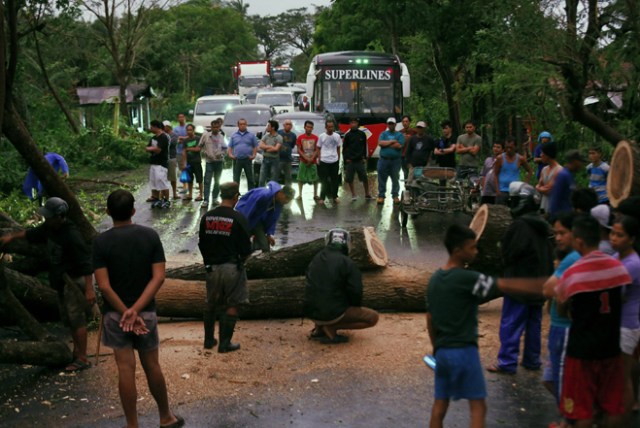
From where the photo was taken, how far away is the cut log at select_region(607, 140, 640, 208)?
375 inches

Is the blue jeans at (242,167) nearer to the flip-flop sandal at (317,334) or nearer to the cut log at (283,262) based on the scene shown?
the cut log at (283,262)

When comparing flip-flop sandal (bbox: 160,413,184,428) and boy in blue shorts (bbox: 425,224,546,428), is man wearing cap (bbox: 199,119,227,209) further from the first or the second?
boy in blue shorts (bbox: 425,224,546,428)

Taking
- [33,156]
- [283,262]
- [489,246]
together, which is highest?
[33,156]

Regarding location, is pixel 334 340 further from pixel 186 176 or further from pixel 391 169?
pixel 186 176

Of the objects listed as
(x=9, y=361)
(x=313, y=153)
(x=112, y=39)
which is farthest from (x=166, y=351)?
(x=112, y=39)

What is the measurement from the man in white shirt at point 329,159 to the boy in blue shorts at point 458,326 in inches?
497

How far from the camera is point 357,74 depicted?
2527cm

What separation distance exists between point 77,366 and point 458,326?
4.00m

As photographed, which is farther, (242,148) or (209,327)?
(242,148)

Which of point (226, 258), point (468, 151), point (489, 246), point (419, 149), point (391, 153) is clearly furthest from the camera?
point (391, 153)

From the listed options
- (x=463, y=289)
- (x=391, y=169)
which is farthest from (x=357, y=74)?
(x=463, y=289)

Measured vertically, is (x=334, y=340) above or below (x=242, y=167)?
below

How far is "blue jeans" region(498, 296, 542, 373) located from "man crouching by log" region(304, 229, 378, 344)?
154 centimetres

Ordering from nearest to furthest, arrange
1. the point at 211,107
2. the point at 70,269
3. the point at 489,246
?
the point at 70,269, the point at 489,246, the point at 211,107
